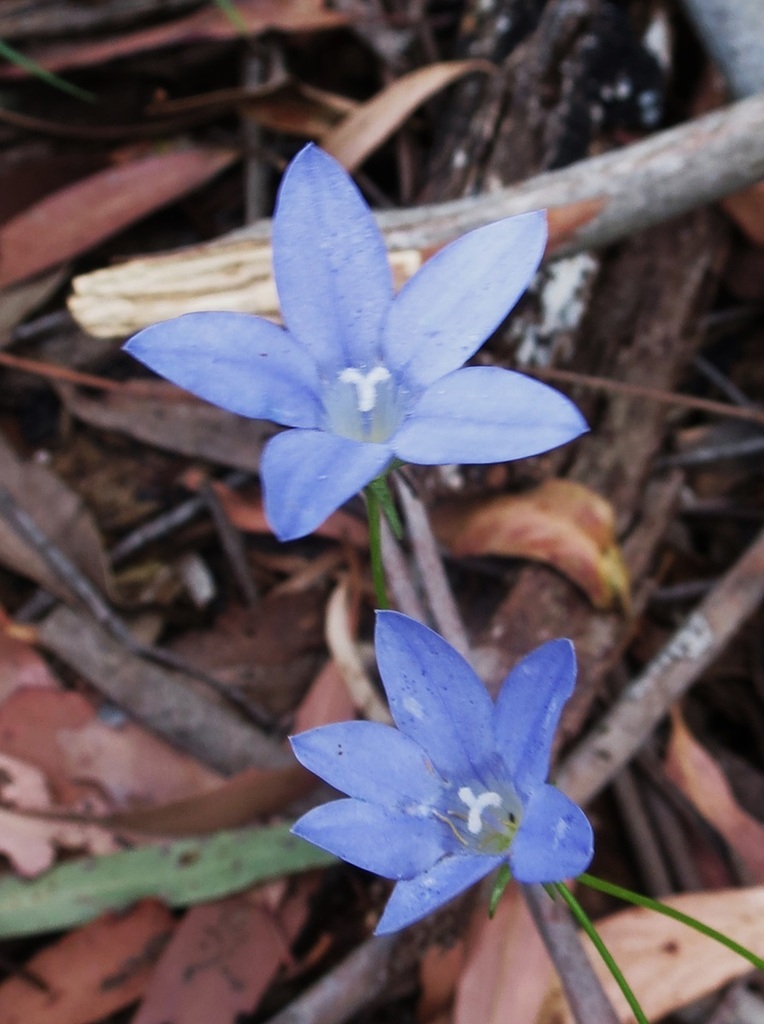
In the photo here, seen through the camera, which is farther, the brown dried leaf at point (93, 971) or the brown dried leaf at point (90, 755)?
the brown dried leaf at point (90, 755)

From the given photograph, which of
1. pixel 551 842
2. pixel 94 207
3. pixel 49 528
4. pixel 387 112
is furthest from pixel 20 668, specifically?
pixel 387 112

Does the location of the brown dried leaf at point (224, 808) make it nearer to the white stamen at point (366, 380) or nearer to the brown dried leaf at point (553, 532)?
the brown dried leaf at point (553, 532)

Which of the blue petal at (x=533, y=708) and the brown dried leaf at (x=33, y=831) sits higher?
the blue petal at (x=533, y=708)

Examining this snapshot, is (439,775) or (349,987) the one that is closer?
(439,775)

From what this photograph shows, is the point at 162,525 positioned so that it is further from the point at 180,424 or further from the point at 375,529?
the point at 375,529

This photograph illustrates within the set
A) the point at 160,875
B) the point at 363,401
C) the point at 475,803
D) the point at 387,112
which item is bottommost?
the point at 160,875

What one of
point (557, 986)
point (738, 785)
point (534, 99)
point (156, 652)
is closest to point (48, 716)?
point (156, 652)

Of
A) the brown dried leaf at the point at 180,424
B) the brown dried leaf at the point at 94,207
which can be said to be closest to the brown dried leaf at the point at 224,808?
the brown dried leaf at the point at 180,424
